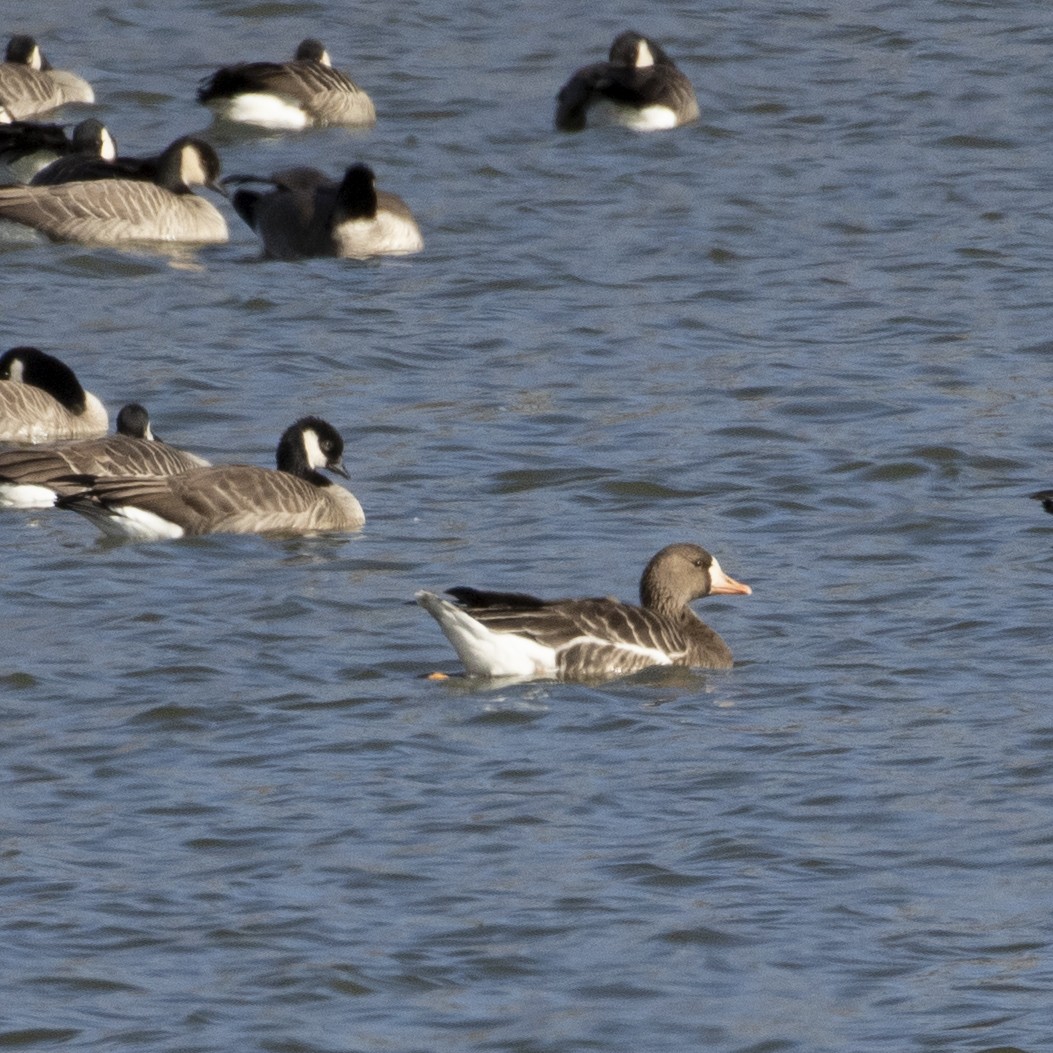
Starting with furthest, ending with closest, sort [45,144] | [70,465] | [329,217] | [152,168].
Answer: [45,144] < [152,168] < [329,217] < [70,465]

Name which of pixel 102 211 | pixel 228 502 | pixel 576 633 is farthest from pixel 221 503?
pixel 102 211

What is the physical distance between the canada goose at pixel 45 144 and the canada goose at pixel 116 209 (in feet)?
2.91

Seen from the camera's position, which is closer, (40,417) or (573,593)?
(573,593)

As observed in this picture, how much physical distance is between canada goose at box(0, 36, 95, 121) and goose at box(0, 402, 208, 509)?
1021 centimetres

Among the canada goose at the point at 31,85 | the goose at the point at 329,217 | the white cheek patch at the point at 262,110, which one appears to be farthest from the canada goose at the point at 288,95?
the goose at the point at 329,217

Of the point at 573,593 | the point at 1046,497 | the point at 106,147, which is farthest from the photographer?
the point at 106,147

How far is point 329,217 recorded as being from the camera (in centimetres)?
1991

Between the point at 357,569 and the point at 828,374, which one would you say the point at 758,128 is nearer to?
the point at 828,374

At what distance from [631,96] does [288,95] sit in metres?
3.02

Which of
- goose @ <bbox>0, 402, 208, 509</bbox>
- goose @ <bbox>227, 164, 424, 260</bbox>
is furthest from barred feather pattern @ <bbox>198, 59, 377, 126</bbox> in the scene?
goose @ <bbox>0, 402, 208, 509</bbox>

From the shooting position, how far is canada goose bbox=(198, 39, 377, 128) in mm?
23688

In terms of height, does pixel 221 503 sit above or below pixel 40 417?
below

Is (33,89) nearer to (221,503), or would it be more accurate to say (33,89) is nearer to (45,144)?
(45,144)

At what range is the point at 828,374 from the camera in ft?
55.1
